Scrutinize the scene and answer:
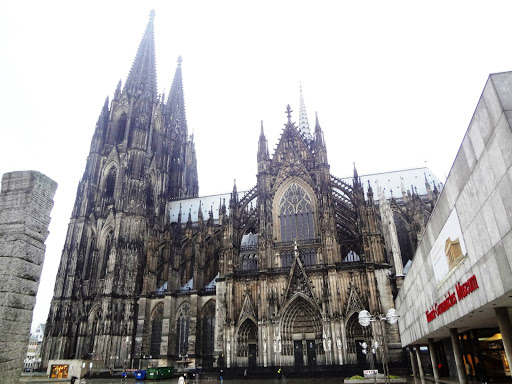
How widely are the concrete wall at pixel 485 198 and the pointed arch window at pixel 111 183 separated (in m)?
47.1

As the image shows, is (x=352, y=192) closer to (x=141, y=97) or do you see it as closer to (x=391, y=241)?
(x=391, y=241)

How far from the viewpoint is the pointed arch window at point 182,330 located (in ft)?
134

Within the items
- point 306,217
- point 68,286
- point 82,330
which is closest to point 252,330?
point 306,217

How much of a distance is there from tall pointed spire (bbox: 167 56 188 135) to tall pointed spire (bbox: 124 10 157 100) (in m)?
8.88

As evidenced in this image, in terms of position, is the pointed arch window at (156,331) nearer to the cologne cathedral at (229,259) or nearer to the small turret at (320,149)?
the cologne cathedral at (229,259)

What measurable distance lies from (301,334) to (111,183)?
34097mm

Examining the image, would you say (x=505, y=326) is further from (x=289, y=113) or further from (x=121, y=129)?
(x=121, y=129)

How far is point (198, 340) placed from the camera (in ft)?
132

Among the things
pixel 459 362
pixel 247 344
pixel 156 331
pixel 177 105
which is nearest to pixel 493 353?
pixel 459 362

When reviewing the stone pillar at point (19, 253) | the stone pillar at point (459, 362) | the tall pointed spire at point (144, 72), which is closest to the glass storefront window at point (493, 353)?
the stone pillar at point (459, 362)

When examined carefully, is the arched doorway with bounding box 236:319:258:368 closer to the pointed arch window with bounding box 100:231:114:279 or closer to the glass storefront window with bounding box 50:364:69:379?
the glass storefront window with bounding box 50:364:69:379

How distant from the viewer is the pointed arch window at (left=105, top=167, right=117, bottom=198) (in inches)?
2073

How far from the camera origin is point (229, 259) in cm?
3700

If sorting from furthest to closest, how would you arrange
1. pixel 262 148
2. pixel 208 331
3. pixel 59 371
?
1. pixel 262 148
2. pixel 208 331
3. pixel 59 371
